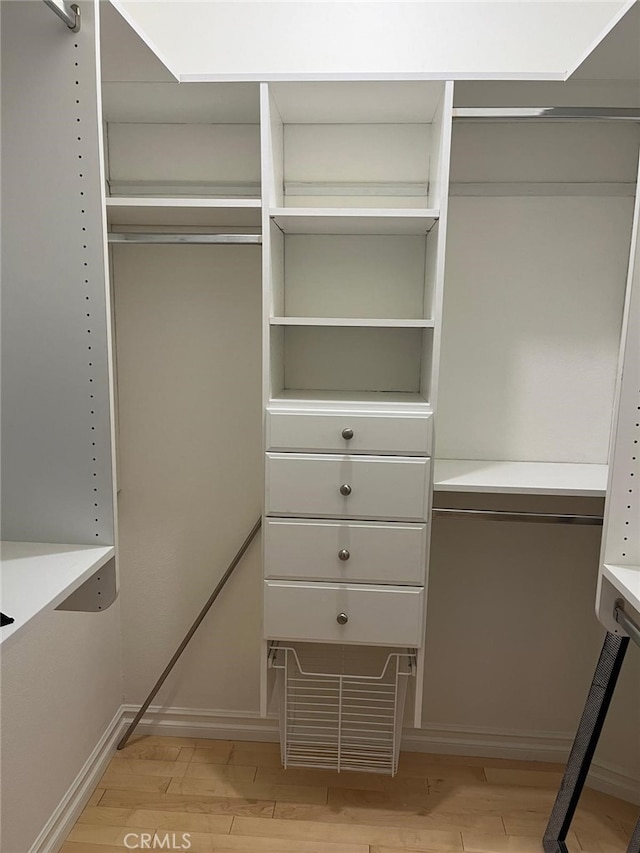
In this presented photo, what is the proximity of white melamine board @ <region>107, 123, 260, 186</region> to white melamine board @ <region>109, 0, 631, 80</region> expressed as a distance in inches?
7.2

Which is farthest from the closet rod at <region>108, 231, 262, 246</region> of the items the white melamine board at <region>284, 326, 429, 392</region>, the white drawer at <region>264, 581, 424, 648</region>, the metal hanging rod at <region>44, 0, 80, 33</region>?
the white drawer at <region>264, 581, 424, 648</region>

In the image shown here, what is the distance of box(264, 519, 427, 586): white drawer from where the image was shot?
71.8 inches

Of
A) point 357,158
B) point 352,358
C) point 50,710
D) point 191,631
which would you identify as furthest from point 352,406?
point 50,710

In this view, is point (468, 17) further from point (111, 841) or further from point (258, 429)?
point (111, 841)

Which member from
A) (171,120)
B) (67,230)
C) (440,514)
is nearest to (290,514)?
(440,514)

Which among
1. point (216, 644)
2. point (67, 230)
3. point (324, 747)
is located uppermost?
point (67, 230)

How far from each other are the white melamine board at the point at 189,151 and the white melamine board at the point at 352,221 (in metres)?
0.29

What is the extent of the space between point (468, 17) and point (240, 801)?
2.59 m

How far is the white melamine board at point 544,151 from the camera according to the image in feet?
6.51

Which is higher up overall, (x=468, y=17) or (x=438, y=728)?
(x=468, y=17)

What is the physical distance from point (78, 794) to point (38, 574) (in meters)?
1.29

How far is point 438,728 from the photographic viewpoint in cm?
234

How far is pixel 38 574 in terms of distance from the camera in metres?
1.14

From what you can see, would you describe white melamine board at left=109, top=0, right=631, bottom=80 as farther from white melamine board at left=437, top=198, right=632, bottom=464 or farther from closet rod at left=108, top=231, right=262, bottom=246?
closet rod at left=108, top=231, right=262, bottom=246
